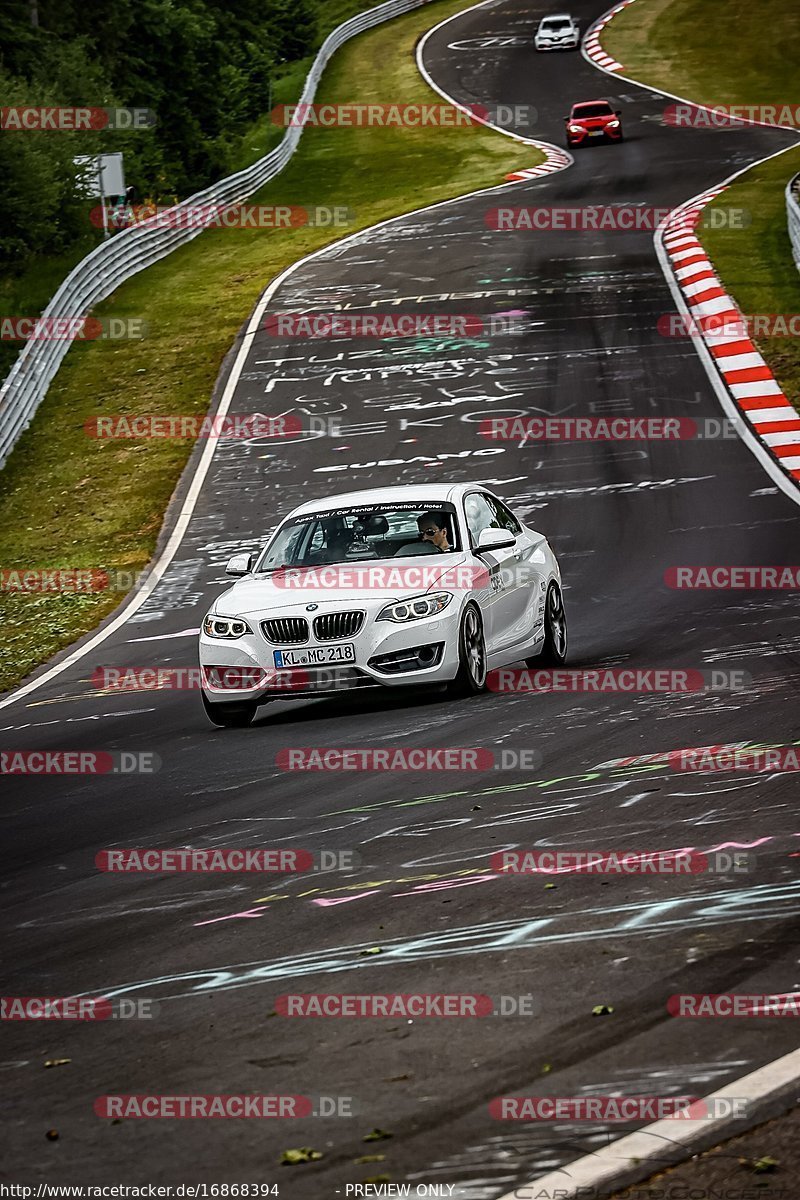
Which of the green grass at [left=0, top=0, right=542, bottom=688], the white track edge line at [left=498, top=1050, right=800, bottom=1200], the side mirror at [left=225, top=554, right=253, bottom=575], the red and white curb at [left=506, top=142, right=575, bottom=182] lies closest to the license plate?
the side mirror at [left=225, top=554, right=253, bottom=575]

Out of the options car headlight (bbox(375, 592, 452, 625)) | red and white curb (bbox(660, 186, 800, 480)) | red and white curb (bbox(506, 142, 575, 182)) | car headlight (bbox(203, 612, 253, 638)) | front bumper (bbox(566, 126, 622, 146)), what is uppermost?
front bumper (bbox(566, 126, 622, 146))

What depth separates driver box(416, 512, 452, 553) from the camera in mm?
12617

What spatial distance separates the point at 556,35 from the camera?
6650 centimetres

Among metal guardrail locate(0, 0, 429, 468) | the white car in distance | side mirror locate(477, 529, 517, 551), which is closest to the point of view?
side mirror locate(477, 529, 517, 551)

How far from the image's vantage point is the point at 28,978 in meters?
6.36

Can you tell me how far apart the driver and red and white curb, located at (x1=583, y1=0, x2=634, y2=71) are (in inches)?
2093

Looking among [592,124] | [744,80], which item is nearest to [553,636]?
[592,124]

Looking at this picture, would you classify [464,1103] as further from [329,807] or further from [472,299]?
[472,299]

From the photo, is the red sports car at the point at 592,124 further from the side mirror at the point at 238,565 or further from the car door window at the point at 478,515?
the side mirror at the point at 238,565

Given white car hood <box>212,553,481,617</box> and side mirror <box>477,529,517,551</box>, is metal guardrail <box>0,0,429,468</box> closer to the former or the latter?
white car hood <box>212,553,481,617</box>

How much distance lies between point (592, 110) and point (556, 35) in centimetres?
1881

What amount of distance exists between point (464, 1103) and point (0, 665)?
13314 millimetres

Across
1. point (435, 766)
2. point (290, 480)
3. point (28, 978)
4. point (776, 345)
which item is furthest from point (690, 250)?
point (28, 978)

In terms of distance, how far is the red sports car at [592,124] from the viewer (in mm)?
49188
